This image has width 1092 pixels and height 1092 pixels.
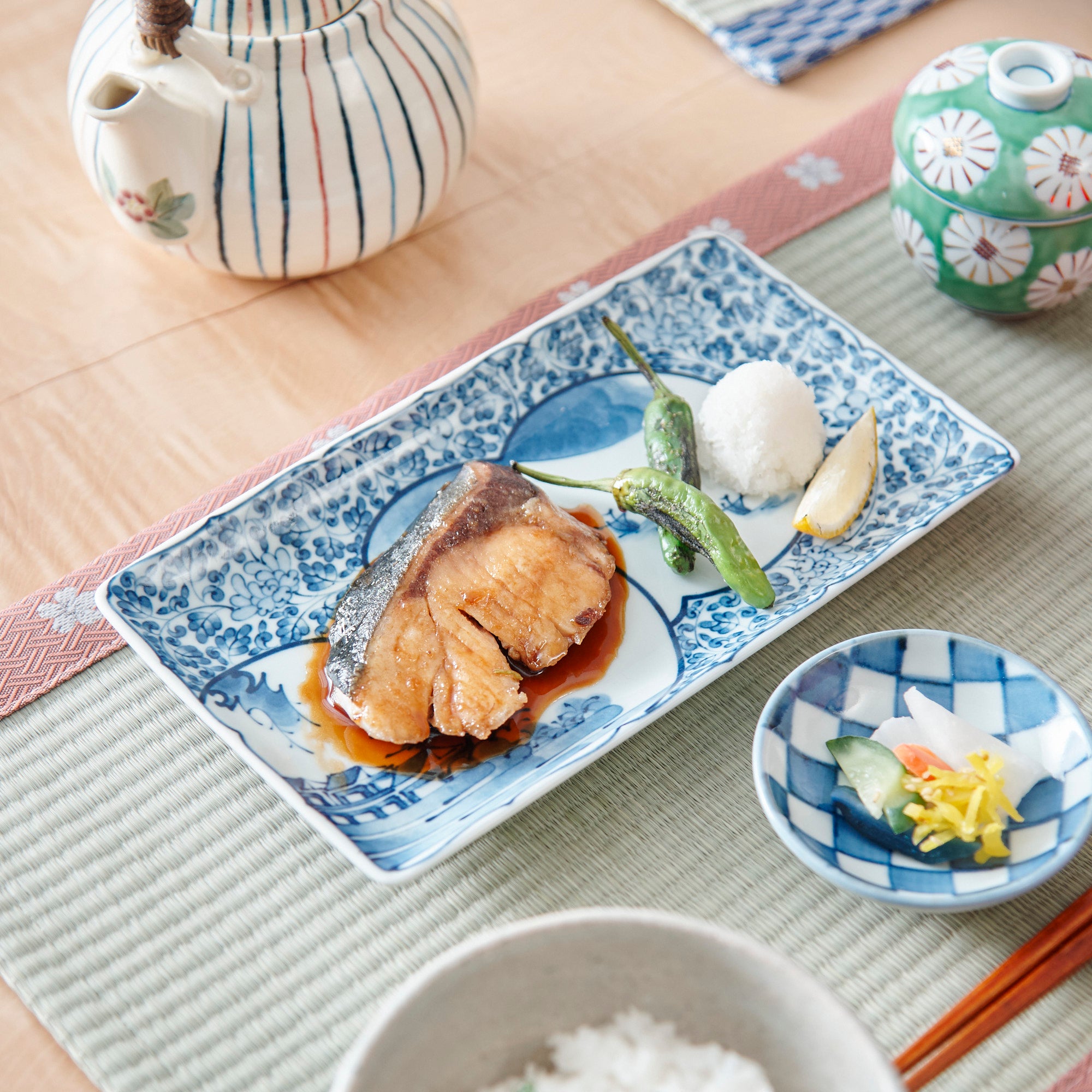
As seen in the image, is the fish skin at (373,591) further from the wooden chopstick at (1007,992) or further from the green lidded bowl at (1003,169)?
the green lidded bowl at (1003,169)

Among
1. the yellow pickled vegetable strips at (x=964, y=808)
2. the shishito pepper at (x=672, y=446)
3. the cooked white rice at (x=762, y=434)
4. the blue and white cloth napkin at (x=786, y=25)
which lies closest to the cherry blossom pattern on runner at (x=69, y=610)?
the shishito pepper at (x=672, y=446)

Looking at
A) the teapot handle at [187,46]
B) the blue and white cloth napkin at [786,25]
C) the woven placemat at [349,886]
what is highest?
the teapot handle at [187,46]

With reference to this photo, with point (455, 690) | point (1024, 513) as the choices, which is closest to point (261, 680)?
point (455, 690)

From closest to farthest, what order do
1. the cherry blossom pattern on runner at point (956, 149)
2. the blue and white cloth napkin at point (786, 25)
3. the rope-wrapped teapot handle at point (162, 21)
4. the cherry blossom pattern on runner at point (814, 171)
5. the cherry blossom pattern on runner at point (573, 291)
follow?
the rope-wrapped teapot handle at point (162, 21)
the cherry blossom pattern on runner at point (956, 149)
the cherry blossom pattern on runner at point (573, 291)
the cherry blossom pattern on runner at point (814, 171)
the blue and white cloth napkin at point (786, 25)

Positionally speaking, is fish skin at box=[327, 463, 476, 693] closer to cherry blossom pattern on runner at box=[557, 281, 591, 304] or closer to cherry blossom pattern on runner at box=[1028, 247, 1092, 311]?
cherry blossom pattern on runner at box=[557, 281, 591, 304]

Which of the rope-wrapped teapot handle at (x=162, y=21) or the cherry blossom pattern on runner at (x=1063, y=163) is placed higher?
the rope-wrapped teapot handle at (x=162, y=21)

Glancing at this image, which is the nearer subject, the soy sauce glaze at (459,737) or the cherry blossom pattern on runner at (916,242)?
the soy sauce glaze at (459,737)

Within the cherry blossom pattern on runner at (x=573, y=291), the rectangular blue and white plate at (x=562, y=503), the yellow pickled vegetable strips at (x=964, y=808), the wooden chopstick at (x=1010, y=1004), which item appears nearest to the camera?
the wooden chopstick at (x=1010, y=1004)

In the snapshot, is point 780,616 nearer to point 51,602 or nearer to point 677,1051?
point 677,1051
